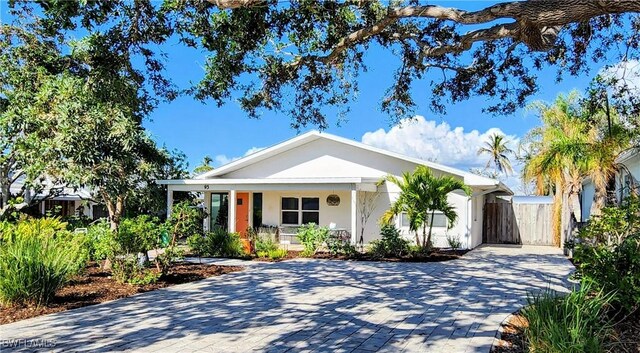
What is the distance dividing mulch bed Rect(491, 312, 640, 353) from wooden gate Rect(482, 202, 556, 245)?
16.0 metres

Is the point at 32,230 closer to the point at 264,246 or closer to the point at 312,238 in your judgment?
the point at 264,246

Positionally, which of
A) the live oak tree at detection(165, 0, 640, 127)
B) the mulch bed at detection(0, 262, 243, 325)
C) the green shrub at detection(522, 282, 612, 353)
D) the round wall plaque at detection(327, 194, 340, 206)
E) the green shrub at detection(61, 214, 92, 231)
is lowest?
the mulch bed at detection(0, 262, 243, 325)

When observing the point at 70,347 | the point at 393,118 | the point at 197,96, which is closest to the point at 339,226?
the point at 393,118

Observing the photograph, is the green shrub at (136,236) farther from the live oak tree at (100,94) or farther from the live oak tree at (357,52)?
the live oak tree at (357,52)

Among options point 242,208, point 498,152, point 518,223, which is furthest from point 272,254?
point 498,152

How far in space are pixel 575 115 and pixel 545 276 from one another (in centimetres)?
723

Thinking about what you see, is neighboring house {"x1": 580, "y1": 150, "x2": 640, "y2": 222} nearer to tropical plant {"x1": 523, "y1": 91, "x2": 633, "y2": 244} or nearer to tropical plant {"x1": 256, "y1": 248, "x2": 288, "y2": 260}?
tropical plant {"x1": 523, "y1": 91, "x2": 633, "y2": 244}

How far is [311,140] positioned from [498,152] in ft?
98.2

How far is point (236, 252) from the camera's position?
14.8m

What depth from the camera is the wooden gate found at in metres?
20.7

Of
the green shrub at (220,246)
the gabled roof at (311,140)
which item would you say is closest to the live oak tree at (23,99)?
the green shrub at (220,246)

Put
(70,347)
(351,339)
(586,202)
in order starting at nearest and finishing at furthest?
(70,347) → (351,339) → (586,202)

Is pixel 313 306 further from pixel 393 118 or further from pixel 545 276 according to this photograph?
pixel 545 276

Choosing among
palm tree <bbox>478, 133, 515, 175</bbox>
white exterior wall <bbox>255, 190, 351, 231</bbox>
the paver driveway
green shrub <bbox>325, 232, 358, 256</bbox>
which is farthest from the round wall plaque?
palm tree <bbox>478, 133, 515, 175</bbox>
